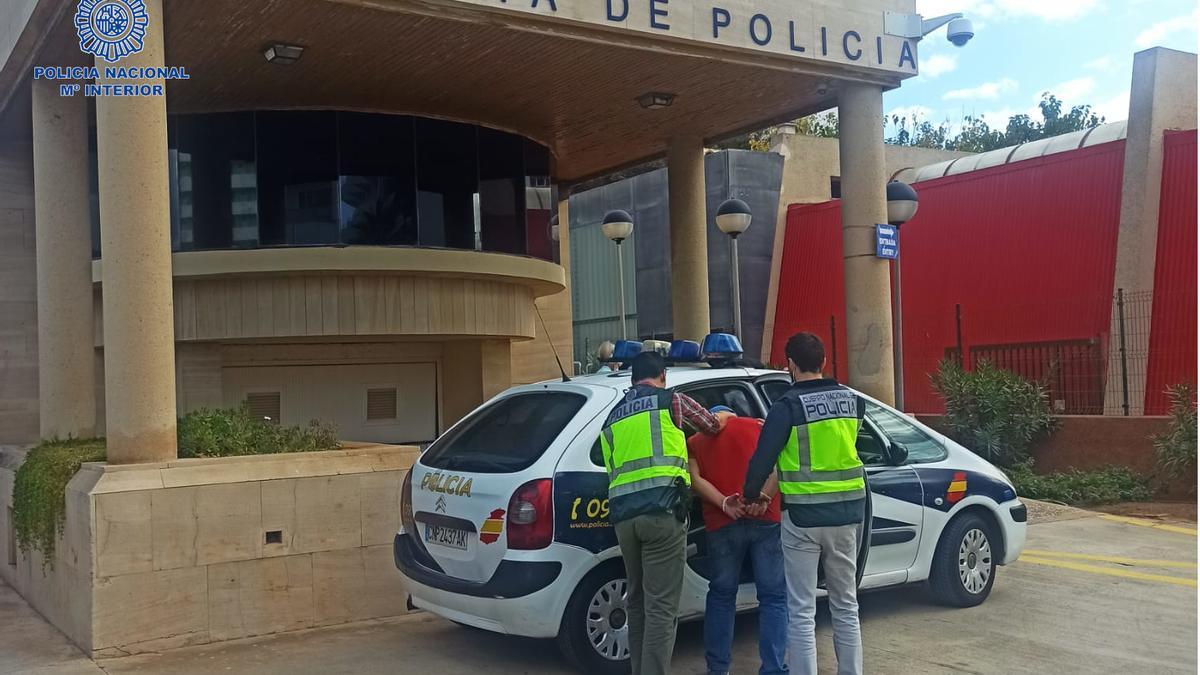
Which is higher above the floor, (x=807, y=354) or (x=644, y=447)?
(x=807, y=354)

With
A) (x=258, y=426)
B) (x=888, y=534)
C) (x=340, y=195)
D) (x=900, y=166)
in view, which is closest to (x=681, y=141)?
(x=340, y=195)

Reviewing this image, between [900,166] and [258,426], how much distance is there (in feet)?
67.0

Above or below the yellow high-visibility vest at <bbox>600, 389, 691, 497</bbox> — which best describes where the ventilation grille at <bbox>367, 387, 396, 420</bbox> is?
below

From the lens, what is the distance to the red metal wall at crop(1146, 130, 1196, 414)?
14.1 metres

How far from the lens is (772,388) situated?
6699mm

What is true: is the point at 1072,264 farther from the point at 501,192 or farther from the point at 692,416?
the point at 692,416

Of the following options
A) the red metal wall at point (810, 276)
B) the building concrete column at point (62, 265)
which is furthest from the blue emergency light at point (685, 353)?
the red metal wall at point (810, 276)

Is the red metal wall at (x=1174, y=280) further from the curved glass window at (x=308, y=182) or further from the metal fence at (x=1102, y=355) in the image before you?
the curved glass window at (x=308, y=182)

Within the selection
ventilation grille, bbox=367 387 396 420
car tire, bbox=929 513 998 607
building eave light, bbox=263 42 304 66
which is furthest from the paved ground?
ventilation grille, bbox=367 387 396 420

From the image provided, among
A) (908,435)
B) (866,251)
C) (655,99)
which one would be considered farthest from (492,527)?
(655,99)

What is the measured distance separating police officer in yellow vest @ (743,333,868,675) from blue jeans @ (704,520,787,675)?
0.20m

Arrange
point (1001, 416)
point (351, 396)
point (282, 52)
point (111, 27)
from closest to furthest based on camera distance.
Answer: point (111, 27), point (282, 52), point (351, 396), point (1001, 416)

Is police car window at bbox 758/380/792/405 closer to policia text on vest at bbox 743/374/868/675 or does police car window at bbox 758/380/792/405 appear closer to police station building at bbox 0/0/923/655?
policia text on vest at bbox 743/374/868/675

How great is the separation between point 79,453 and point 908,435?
20.6 feet
